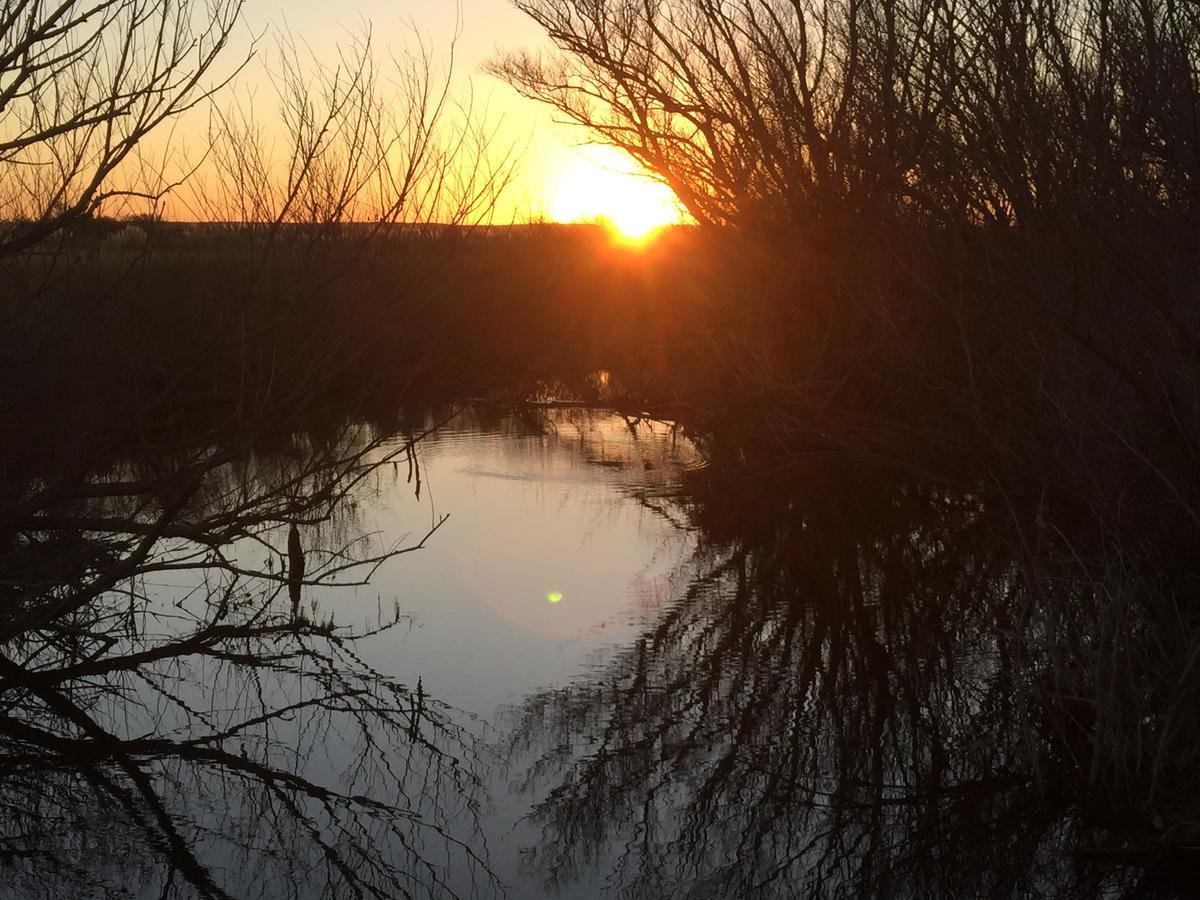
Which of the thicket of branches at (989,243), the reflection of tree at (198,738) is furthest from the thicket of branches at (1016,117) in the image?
the reflection of tree at (198,738)

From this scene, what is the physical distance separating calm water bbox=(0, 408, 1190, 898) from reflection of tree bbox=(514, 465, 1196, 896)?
0.02 m

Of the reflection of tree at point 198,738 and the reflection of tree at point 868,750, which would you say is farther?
the reflection of tree at point 198,738

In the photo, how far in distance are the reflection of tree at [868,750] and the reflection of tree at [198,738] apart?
59 cm

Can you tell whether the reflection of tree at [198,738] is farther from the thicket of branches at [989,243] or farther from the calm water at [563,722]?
the thicket of branches at [989,243]

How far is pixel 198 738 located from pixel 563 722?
160cm

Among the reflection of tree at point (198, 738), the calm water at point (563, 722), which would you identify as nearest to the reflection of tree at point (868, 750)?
the calm water at point (563, 722)

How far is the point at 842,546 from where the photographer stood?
1001 centimetres

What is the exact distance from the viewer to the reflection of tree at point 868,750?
4934 millimetres

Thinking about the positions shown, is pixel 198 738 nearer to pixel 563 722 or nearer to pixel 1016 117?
pixel 563 722

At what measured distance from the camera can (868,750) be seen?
239 inches

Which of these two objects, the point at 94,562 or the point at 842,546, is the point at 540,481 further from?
the point at 94,562

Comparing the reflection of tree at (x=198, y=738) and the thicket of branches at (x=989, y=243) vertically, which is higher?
the thicket of branches at (x=989, y=243)

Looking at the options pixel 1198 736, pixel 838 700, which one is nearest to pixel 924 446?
pixel 838 700

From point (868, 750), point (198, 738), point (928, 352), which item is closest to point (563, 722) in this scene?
point (868, 750)
